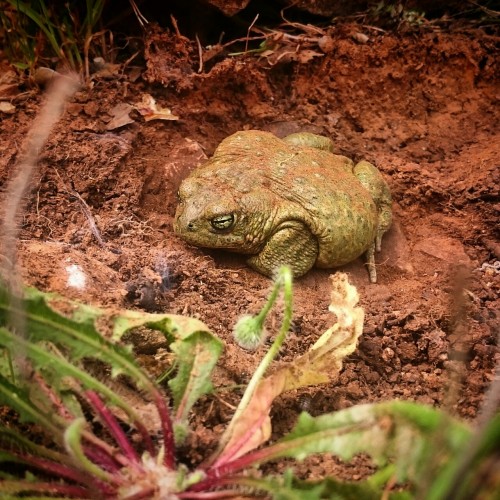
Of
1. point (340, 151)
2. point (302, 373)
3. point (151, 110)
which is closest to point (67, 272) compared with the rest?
point (302, 373)

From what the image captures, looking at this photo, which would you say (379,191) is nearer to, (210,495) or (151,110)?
(151,110)

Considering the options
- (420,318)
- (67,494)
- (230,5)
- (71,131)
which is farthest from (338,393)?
(230,5)

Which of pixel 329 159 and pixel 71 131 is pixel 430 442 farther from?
pixel 71 131

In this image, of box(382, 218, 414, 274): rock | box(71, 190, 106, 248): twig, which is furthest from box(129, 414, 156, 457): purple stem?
box(382, 218, 414, 274): rock

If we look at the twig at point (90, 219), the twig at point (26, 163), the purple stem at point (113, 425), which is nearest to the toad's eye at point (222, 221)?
the twig at point (90, 219)

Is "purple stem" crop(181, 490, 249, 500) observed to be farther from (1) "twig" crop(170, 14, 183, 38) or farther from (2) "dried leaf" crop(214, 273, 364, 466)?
(1) "twig" crop(170, 14, 183, 38)

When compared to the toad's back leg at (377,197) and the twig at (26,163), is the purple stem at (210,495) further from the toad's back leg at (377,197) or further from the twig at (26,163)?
the toad's back leg at (377,197)
